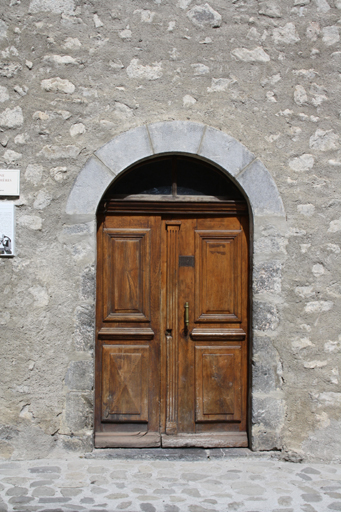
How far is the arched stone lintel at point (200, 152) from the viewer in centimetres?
332

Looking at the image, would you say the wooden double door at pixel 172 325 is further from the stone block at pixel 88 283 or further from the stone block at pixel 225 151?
the stone block at pixel 225 151

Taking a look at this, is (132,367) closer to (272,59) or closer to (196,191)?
(196,191)

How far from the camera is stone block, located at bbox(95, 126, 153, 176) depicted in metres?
3.31

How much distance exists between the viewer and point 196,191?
353cm

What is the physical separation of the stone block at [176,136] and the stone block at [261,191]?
1.44 feet

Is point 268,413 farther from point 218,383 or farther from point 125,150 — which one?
point 125,150

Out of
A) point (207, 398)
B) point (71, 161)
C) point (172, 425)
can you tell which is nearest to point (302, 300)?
point (207, 398)

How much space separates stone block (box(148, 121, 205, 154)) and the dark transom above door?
0.17m

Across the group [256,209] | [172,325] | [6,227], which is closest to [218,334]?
[172,325]

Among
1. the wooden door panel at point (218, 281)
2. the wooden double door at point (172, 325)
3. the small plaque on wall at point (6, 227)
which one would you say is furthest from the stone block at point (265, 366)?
the small plaque on wall at point (6, 227)

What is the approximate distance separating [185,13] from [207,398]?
9.67ft

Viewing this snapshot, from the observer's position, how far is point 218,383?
348 cm

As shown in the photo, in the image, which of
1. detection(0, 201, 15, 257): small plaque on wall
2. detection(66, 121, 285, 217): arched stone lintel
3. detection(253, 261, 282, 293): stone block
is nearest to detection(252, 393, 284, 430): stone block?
detection(253, 261, 282, 293): stone block

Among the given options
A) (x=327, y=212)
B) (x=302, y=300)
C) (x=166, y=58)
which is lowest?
(x=302, y=300)
